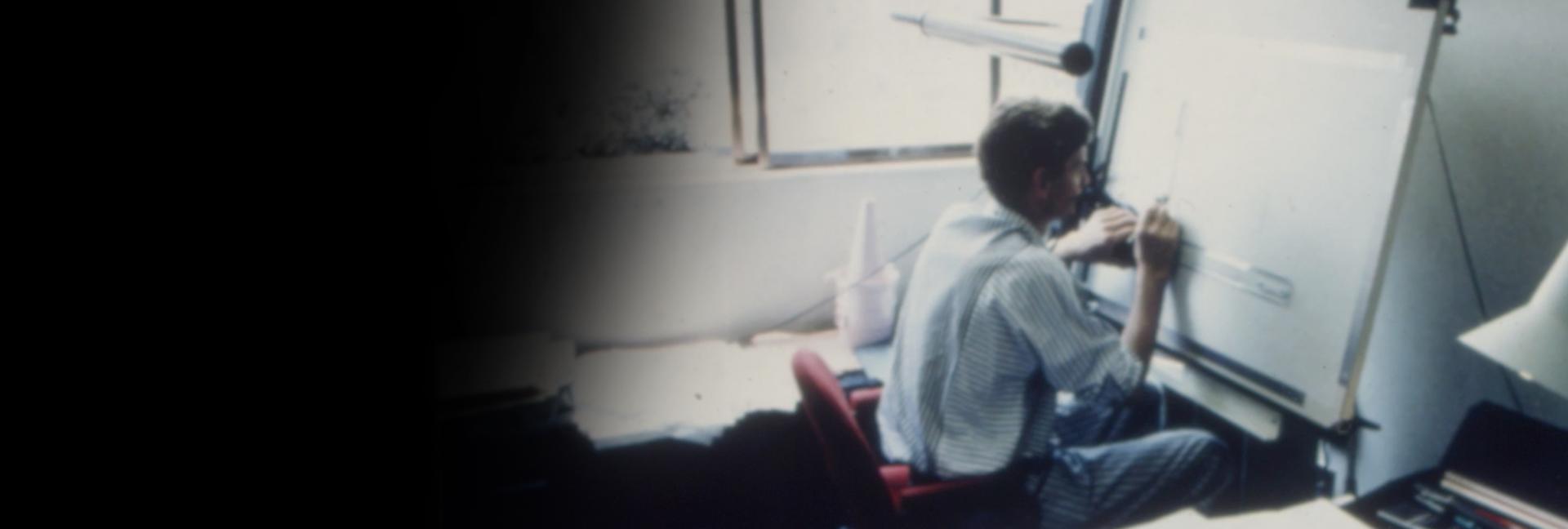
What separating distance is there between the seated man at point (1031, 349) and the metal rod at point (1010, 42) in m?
0.11

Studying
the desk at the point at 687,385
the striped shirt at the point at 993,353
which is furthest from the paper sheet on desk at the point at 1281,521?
the desk at the point at 687,385

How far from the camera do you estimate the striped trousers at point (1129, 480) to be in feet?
4.46

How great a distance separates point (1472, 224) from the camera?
1395 mm

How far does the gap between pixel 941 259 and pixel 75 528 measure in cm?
116

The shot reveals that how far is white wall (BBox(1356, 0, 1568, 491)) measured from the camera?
4.17 ft

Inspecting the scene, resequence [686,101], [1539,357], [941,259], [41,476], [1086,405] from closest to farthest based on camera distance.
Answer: [41,476] → [1539,357] → [941,259] → [1086,405] → [686,101]

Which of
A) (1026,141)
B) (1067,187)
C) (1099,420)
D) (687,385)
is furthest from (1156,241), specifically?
(687,385)

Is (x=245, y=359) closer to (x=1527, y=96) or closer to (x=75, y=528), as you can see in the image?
(x=75, y=528)

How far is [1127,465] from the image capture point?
1.39 m

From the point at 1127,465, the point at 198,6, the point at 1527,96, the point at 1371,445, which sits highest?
the point at 198,6

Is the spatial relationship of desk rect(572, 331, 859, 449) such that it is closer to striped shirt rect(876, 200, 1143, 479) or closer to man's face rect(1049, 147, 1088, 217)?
striped shirt rect(876, 200, 1143, 479)

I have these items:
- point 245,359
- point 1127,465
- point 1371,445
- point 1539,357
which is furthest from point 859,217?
point 245,359

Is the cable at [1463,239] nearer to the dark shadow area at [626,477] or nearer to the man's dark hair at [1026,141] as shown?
the man's dark hair at [1026,141]

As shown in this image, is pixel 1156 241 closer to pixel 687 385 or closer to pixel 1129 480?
pixel 1129 480
